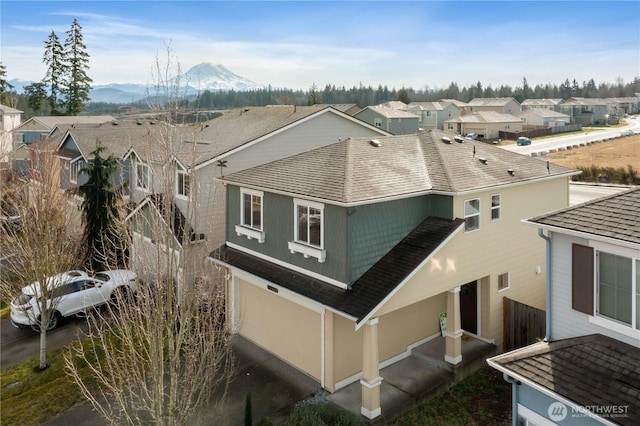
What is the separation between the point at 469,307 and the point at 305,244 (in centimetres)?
698

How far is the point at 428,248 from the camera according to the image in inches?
496

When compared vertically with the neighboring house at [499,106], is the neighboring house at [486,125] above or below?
below

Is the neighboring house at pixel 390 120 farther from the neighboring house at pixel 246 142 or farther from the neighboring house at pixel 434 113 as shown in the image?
the neighboring house at pixel 246 142

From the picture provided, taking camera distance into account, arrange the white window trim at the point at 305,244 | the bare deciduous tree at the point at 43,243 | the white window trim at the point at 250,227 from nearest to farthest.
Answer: the white window trim at the point at 305,244 < the bare deciduous tree at the point at 43,243 < the white window trim at the point at 250,227

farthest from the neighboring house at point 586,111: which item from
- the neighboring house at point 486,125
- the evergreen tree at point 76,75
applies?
the evergreen tree at point 76,75

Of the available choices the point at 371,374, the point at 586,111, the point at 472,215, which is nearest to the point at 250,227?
the point at 371,374

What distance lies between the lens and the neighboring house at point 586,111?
114m

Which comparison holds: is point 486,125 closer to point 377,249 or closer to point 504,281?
point 504,281

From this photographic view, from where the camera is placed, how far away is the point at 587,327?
9367 mm

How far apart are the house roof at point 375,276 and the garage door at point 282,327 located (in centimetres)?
112

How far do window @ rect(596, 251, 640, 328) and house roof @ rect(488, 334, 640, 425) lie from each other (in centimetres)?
54

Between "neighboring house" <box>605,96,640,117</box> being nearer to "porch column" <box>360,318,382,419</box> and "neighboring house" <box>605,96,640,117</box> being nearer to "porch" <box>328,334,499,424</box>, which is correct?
"porch" <box>328,334,499,424</box>

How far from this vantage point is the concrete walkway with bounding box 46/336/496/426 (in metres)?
12.0

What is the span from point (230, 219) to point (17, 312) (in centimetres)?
945
